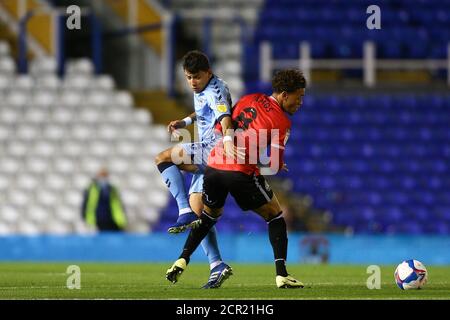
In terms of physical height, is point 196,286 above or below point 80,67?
below

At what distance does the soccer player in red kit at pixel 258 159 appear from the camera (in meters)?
10.7

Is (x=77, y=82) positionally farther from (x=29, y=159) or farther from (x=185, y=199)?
(x=185, y=199)

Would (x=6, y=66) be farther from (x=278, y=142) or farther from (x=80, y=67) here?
(x=278, y=142)

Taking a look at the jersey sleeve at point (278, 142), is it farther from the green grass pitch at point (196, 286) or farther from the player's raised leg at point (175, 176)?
the green grass pitch at point (196, 286)

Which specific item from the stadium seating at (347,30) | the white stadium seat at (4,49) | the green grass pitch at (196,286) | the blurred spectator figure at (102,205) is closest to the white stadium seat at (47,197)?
the blurred spectator figure at (102,205)

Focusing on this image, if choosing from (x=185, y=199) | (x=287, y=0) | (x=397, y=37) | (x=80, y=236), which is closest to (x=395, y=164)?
(x=397, y=37)

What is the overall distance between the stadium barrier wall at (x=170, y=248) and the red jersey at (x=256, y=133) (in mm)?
9060

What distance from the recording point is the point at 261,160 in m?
11.2

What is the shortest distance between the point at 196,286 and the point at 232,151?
1.61 m

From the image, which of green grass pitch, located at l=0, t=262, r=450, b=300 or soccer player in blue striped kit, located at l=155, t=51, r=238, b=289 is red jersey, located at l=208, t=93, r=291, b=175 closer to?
soccer player in blue striped kit, located at l=155, t=51, r=238, b=289

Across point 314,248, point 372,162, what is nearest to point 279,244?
point 314,248

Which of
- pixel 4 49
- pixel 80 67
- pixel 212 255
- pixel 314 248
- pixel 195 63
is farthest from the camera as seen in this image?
pixel 4 49

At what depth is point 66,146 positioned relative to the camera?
898 inches

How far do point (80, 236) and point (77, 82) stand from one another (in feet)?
14.5
